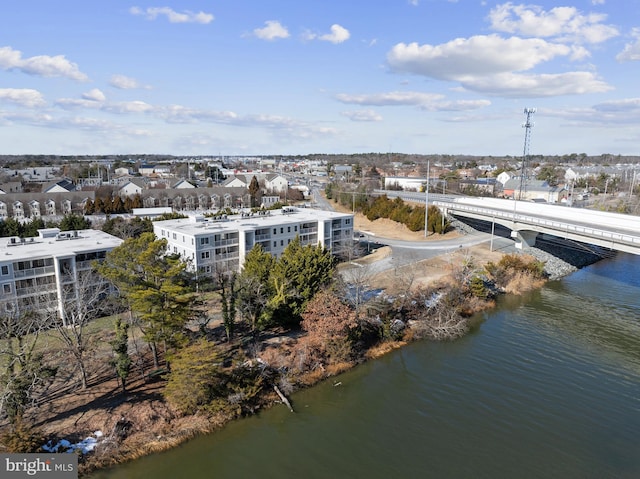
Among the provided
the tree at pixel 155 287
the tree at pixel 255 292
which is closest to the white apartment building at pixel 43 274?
the tree at pixel 155 287

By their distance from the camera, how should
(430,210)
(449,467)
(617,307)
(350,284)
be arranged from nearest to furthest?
(449,467) < (350,284) < (617,307) < (430,210)

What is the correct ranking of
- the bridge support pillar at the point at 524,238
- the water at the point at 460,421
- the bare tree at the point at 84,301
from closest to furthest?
1. the water at the point at 460,421
2. the bare tree at the point at 84,301
3. the bridge support pillar at the point at 524,238

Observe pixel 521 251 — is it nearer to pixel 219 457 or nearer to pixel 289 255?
pixel 289 255

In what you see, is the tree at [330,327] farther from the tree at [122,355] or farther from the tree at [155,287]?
the tree at [122,355]

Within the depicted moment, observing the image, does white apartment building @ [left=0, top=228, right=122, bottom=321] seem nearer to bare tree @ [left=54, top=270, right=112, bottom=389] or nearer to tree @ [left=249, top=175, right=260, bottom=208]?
bare tree @ [left=54, top=270, right=112, bottom=389]

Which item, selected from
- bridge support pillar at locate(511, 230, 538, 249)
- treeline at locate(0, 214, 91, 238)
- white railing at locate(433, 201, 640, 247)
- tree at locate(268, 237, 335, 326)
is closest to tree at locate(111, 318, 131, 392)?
tree at locate(268, 237, 335, 326)

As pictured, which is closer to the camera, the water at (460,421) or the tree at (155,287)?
the water at (460,421)

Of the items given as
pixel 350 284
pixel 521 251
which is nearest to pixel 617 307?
pixel 521 251
